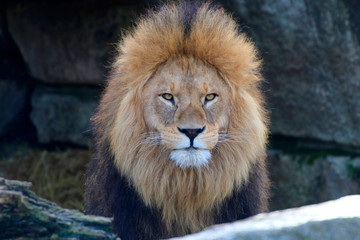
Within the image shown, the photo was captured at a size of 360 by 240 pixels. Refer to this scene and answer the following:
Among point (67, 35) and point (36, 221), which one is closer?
point (36, 221)

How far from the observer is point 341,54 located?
14.9 ft

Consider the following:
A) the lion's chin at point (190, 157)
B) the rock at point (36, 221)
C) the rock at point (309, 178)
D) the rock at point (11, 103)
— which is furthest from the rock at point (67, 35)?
the rock at point (36, 221)

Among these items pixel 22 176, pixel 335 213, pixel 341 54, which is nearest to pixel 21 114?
pixel 22 176

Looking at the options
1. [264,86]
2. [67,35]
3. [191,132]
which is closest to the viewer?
[191,132]

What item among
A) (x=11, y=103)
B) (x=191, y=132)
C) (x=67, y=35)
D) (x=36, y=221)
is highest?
(x=67, y=35)

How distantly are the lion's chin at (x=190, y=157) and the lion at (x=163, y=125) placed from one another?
93mm

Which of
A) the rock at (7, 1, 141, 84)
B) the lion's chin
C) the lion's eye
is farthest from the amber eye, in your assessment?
the rock at (7, 1, 141, 84)

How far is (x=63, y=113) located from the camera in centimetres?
595

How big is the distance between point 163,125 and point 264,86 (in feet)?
5.43

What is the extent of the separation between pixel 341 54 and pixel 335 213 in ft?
9.73

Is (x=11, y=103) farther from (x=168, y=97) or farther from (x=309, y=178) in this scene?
(x=168, y=97)

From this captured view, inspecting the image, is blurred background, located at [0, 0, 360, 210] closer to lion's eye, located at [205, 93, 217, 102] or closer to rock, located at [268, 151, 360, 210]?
rock, located at [268, 151, 360, 210]

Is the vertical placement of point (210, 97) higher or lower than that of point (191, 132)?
higher

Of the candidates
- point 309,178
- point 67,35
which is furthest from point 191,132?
point 67,35
